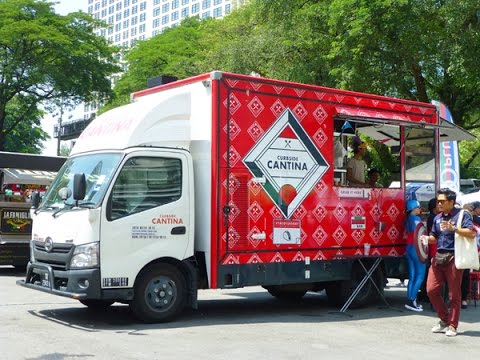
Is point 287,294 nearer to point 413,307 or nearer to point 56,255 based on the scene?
point 413,307

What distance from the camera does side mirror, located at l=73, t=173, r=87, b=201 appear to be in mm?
8430

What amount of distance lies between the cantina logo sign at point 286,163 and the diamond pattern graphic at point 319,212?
301 mm

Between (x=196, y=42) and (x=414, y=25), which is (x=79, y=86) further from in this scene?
(x=414, y=25)

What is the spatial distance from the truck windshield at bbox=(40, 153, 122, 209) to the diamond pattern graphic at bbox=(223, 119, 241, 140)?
60.8 inches

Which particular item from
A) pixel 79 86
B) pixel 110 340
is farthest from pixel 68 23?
pixel 110 340

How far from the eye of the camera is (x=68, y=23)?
101 feet

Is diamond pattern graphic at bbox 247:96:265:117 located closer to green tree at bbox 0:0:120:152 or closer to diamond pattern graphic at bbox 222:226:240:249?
diamond pattern graphic at bbox 222:226:240:249

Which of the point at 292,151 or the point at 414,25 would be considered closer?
the point at 292,151

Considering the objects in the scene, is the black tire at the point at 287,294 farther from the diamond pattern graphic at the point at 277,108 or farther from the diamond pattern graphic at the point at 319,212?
the diamond pattern graphic at the point at 277,108

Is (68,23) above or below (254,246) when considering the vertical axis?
above

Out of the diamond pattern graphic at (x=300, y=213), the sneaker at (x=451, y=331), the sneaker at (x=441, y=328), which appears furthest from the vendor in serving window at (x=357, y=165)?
the sneaker at (x=451, y=331)

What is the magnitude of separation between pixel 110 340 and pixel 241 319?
98.2 inches

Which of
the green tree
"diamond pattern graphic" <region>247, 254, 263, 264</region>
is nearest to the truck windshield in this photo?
"diamond pattern graphic" <region>247, 254, 263, 264</region>

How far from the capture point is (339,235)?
10.4m
